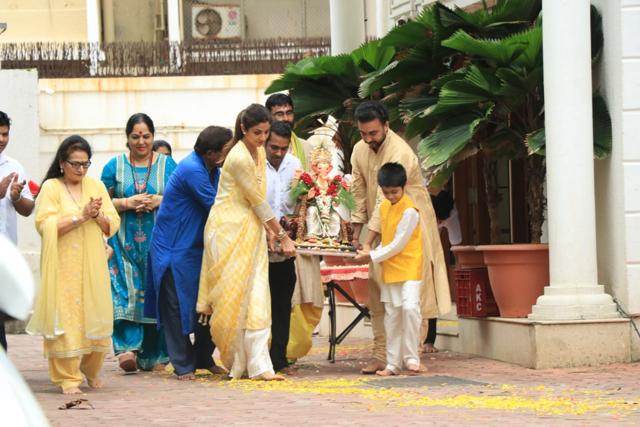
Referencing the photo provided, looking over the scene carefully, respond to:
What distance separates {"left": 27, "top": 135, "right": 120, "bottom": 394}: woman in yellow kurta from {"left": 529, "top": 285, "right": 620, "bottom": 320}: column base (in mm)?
3041

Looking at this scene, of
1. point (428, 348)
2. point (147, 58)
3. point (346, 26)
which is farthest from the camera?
point (147, 58)

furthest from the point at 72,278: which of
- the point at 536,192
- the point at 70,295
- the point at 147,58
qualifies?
the point at 147,58

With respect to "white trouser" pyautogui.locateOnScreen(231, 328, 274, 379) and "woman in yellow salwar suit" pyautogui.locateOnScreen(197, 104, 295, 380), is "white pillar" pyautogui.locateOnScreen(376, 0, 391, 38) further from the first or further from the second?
"white trouser" pyautogui.locateOnScreen(231, 328, 274, 379)

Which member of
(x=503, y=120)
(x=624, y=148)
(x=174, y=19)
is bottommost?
(x=624, y=148)

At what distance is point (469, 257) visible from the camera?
11406mm

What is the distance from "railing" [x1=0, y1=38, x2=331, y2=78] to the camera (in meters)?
27.0

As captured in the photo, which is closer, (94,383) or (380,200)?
(94,383)

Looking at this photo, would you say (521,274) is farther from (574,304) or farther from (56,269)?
(56,269)

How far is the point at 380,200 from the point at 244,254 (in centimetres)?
120

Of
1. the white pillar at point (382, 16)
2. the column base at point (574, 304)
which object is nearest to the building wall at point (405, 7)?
the white pillar at point (382, 16)

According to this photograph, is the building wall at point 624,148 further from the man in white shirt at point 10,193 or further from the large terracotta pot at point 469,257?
the man in white shirt at point 10,193

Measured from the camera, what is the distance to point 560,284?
407 inches

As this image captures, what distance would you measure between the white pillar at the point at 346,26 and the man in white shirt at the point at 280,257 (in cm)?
459

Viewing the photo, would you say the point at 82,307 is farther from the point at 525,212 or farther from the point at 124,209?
the point at 525,212
